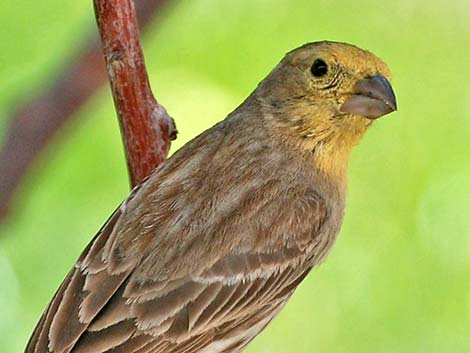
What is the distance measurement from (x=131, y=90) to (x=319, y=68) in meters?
0.87

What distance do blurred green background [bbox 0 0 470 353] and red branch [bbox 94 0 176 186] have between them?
70.9 inches

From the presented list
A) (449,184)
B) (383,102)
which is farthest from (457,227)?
(383,102)

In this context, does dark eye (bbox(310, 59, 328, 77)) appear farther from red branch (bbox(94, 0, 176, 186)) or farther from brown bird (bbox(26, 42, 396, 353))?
red branch (bbox(94, 0, 176, 186))

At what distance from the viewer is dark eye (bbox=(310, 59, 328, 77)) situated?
7.35 meters

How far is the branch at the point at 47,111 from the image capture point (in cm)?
710

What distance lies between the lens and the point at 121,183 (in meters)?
9.14

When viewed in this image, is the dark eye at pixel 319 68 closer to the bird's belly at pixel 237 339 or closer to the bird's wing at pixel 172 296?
the bird's wing at pixel 172 296

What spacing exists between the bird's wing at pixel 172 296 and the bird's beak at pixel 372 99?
0.46 metres

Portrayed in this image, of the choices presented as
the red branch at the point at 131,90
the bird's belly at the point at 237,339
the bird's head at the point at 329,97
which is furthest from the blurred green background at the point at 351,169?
the red branch at the point at 131,90

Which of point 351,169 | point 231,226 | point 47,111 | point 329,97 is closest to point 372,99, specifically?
point 329,97

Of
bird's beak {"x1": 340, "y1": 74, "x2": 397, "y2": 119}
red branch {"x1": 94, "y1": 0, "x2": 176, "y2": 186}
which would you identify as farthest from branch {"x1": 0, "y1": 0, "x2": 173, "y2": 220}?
bird's beak {"x1": 340, "y1": 74, "x2": 397, "y2": 119}

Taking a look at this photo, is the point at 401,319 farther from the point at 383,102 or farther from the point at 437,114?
the point at 383,102

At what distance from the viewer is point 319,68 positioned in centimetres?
737

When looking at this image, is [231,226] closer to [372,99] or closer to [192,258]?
[192,258]
